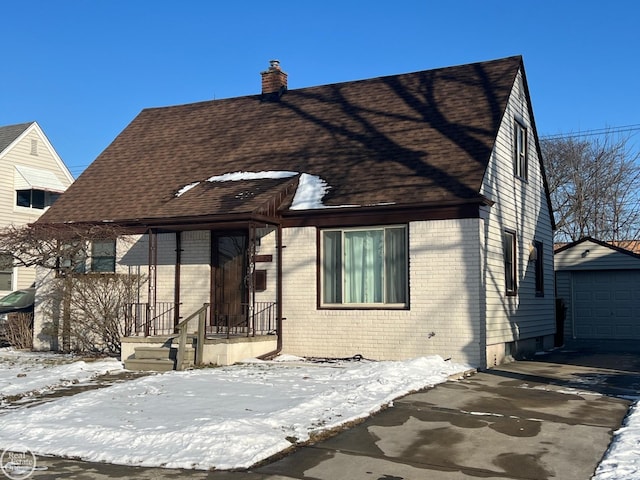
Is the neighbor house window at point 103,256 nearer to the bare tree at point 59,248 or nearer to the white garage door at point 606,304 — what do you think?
the bare tree at point 59,248

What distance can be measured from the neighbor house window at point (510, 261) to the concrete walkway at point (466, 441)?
14.0 feet

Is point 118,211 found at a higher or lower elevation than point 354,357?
higher

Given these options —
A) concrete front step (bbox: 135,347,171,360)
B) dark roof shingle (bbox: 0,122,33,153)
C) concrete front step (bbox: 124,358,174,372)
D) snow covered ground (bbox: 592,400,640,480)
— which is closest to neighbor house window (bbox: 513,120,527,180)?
concrete front step (bbox: 135,347,171,360)

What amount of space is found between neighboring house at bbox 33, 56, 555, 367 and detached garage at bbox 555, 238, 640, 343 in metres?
3.91

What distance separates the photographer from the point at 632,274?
21.5 metres

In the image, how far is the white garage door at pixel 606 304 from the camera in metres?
21.5

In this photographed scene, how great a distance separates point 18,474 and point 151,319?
9.54 meters

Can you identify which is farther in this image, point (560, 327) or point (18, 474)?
point (560, 327)

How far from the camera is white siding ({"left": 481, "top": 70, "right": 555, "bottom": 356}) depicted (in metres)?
14.5

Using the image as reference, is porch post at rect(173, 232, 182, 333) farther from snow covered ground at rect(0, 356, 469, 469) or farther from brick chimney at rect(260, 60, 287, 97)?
brick chimney at rect(260, 60, 287, 97)

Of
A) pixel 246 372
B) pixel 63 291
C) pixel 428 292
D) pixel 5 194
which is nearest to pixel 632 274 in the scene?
pixel 428 292

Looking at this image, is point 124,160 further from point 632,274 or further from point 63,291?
point 632,274

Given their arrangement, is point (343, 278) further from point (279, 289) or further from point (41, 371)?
point (41, 371)

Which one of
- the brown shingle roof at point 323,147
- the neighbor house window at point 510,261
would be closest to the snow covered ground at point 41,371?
the brown shingle roof at point 323,147
